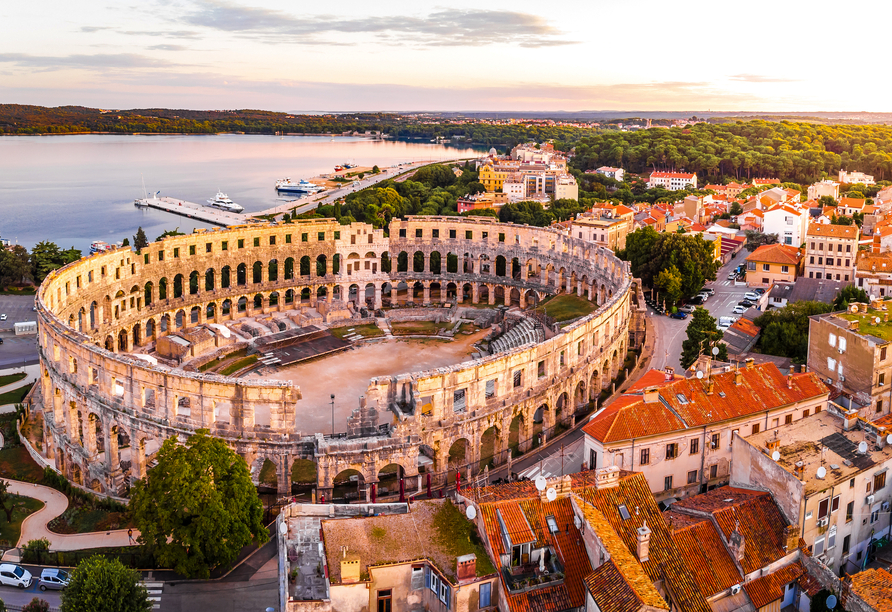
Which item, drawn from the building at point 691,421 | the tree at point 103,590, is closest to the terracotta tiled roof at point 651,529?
the building at point 691,421

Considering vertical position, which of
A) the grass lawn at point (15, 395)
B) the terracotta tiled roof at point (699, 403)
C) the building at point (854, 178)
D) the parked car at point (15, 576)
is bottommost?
the parked car at point (15, 576)

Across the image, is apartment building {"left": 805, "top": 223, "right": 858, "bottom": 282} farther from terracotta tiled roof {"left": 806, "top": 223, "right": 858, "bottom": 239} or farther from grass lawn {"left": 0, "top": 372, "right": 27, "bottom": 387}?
grass lawn {"left": 0, "top": 372, "right": 27, "bottom": 387}

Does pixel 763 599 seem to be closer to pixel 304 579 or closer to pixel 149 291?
pixel 304 579

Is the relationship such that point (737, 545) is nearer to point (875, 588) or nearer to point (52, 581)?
point (875, 588)

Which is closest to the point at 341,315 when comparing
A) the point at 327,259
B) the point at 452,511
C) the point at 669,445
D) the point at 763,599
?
the point at 327,259

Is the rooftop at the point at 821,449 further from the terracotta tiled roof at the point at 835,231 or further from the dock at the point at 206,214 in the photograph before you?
the dock at the point at 206,214

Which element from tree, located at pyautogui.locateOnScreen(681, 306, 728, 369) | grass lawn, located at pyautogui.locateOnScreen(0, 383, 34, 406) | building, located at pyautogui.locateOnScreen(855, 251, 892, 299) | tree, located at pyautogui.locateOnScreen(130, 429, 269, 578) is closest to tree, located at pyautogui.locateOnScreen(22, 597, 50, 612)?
tree, located at pyautogui.locateOnScreen(130, 429, 269, 578)

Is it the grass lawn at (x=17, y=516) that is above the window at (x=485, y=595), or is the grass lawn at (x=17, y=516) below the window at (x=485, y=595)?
below
